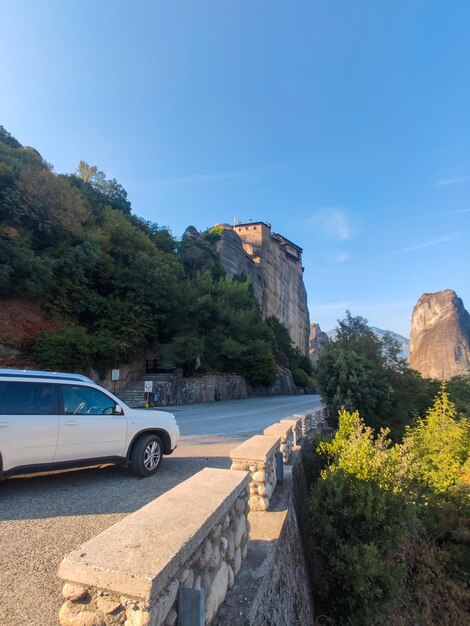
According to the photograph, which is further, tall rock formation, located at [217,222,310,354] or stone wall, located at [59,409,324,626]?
tall rock formation, located at [217,222,310,354]

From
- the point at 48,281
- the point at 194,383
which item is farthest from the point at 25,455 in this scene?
the point at 194,383

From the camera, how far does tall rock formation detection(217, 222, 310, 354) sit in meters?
50.9

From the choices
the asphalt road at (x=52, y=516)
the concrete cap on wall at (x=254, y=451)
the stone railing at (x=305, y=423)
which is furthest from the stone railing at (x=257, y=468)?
the stone railing at (x=305, y=423)

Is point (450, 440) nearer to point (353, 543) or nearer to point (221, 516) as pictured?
point (353, 543)

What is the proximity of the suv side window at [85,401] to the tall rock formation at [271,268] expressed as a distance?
137 feet

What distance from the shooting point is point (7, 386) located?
4434 mm

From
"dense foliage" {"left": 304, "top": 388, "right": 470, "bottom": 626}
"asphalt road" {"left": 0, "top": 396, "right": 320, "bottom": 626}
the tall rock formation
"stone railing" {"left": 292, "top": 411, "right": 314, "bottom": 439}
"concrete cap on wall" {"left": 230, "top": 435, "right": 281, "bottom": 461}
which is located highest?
the tall rock formation

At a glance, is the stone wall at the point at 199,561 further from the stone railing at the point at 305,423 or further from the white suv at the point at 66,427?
the stone railing at the point at 305,423

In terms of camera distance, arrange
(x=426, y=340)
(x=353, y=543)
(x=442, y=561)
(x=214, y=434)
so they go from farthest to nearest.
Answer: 1. (x=426, y=340)
2. (x=214, y=434)
3. (x=442, y=561)
4. (x=353, y=543)

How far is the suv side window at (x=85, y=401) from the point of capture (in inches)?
193

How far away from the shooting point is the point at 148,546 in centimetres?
174

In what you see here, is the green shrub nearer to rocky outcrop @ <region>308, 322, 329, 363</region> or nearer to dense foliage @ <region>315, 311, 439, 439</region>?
dense foliage @ <region>315, 311, 439, 439</region>

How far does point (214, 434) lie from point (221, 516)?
836 centimetres

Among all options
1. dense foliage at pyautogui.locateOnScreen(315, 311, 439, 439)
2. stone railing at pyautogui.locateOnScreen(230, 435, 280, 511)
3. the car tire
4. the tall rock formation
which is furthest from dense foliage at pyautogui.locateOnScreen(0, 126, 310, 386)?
the tall rock formation
